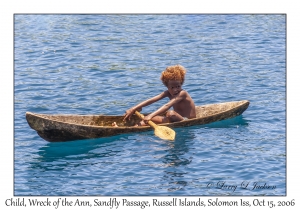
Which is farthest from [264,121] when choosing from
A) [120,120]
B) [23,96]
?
[23,96]

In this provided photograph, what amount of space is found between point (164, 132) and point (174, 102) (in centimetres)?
90

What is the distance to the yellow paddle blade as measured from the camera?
1461 cm

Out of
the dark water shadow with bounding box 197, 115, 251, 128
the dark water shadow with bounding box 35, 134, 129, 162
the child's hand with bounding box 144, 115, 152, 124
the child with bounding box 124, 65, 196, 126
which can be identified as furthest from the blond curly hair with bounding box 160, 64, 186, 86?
the dark water shadow with bounding box 35, 134, 129, 162

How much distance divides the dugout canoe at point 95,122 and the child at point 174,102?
22 cm

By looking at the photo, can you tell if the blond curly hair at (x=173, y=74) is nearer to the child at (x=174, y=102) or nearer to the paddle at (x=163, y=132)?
the child at (x=174, y=102)

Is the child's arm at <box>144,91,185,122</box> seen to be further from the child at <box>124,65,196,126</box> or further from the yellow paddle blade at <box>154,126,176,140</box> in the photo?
the yellow paddle blade at <box>154,126,176,140</box>

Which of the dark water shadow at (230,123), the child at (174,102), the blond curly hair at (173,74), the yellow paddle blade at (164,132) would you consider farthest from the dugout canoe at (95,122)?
the blond curly hair at (173,74)

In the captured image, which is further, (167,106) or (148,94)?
(148,94)

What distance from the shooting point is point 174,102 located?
50.3 feet

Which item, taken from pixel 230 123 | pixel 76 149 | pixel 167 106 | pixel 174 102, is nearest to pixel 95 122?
pixel 76 149

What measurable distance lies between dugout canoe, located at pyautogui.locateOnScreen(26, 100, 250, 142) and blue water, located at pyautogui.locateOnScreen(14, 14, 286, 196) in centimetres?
16

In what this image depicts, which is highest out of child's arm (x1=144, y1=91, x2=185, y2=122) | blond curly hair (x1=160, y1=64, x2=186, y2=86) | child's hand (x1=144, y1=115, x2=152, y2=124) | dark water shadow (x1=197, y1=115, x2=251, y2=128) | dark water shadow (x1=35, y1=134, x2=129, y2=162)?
blond curly hair (x1=160, y1=64, x2=186, y2=86)

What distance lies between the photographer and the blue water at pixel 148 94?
42.3 feet

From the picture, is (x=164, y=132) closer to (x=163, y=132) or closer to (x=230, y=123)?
(x=163, y=132)
